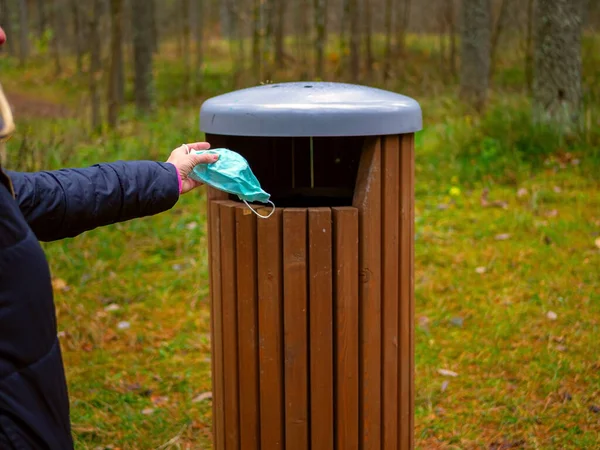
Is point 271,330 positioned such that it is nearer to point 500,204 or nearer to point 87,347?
→ point 87,347

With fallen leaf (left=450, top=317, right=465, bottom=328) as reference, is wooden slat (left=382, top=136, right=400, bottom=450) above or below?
above

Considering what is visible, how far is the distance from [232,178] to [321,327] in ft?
1.72

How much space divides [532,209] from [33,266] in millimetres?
4579

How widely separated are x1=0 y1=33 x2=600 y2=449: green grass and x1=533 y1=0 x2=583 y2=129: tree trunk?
7.7 inches

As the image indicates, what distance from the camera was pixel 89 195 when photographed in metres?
1.97

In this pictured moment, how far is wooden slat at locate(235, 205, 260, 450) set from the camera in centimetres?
233

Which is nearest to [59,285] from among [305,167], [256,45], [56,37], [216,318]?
[305,167]

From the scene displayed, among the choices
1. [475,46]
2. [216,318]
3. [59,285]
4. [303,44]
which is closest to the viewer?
[216,318]

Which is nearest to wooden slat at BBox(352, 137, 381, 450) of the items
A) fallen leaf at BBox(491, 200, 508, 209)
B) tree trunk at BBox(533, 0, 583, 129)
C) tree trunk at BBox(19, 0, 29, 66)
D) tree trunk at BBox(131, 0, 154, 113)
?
fallen leaf at BBox(491, 200, 508, 209)

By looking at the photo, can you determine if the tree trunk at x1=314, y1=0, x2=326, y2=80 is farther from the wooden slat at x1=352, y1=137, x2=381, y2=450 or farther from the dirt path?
the wooden slat at x1=352, y1=137, x2=381, y2=450

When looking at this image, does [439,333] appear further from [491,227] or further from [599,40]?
[599,40]

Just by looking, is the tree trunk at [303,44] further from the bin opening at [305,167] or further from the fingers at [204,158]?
the fingers at [204,158]

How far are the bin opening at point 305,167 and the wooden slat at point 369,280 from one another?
55 cm

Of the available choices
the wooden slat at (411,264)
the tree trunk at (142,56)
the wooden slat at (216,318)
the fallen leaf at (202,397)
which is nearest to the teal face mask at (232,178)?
the wooden slat at (216,318)
